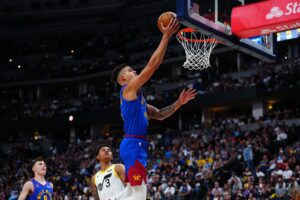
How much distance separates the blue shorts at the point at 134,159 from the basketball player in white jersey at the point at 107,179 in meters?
1.40

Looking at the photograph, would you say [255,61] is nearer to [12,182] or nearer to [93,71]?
[93,71]

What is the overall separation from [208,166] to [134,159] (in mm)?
16027

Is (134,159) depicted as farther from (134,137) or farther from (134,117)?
(134,117)

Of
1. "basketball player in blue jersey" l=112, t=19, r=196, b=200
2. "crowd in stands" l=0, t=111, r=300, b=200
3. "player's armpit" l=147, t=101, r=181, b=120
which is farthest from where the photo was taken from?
"crowd in stands" l=0, t=111, r=300, b=200

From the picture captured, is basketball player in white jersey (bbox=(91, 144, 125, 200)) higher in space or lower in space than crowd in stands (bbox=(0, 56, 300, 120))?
lower

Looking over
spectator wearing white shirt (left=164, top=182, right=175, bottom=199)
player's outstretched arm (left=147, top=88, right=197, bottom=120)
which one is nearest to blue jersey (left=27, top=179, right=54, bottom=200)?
player's outstretched arm (left=147, top=88, right=197, bottom=120)

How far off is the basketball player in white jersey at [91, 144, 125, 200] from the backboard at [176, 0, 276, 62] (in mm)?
3352

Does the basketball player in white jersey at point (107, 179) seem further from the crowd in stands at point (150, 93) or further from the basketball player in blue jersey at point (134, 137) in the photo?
the crowd in stands at point (150, 93)

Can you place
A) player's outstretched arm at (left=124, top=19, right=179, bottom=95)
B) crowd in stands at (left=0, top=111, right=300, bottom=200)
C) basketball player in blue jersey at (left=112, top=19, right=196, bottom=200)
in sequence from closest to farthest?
player's outstretched arm at (left=124, top=19, right=179, bottom=95), basketball player in blue jersey at (left=112, top=19, right=196, bottom=200), crowd in stands at (left=0, top=111, right=300, bottom=200)

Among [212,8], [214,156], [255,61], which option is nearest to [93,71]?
[255,61]

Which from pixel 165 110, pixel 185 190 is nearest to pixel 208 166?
pixel 185 190

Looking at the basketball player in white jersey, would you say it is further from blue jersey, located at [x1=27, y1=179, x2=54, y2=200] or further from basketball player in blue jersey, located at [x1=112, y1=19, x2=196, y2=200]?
blue jersey, located at [x1=27, y1=179, x2=54, y2=200]

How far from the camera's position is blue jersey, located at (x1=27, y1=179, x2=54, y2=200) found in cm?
901

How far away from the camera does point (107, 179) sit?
7551 mm
